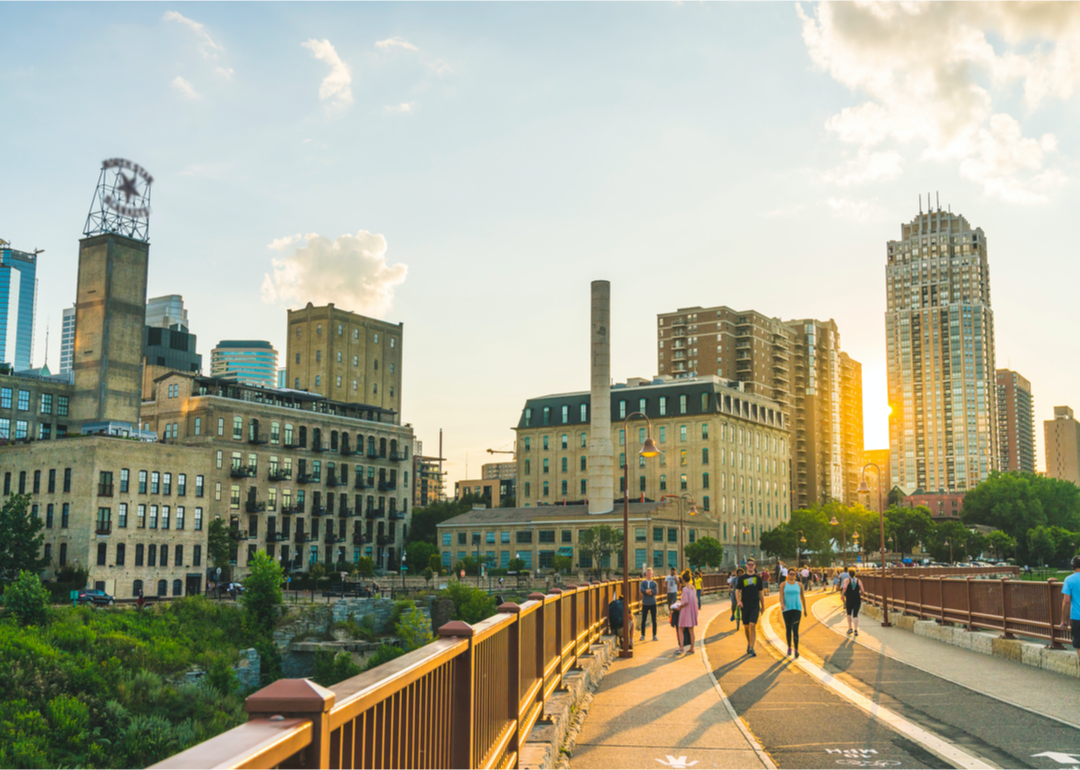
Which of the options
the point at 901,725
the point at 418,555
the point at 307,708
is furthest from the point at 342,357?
the point at 307,708

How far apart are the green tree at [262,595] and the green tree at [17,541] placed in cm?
1403

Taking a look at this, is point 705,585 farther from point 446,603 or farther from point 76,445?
point 76,445

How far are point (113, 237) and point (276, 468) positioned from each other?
27.2 metres

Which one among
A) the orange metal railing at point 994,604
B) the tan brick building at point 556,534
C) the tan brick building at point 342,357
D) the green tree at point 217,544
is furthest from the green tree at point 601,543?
the orange metal railing at point 994,604

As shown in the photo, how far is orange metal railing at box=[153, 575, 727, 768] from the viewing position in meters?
2.72

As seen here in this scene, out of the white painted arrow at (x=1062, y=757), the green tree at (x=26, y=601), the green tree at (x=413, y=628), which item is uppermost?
the white painted arrow at (x=1062, y=757)

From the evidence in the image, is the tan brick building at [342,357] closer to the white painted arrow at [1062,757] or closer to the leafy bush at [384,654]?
the leafy bush at [384,654]

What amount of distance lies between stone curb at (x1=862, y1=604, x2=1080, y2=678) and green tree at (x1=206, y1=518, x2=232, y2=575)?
64.1 meters

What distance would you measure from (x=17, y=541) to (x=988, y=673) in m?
63.3

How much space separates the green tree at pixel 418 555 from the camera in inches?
3802

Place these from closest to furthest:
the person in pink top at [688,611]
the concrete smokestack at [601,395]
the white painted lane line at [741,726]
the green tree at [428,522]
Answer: the white painted lane line at [741,726] → the person in pink top at [688,611] → the concrete smokestack at [601,395] → the green tree at [428,522]

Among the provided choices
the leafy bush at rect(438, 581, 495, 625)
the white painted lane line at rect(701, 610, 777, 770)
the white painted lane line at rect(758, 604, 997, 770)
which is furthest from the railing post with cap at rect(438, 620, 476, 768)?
the leafy bush at rect(438, 581, 495, 625)

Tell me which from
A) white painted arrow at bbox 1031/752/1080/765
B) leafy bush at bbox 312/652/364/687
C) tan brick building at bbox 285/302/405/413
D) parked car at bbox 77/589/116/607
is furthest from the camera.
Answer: tan brick building at bbox 285/302/405/413

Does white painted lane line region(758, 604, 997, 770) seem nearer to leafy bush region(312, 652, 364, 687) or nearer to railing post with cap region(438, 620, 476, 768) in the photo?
railing post with cap region(438, 620, 476, 768)
